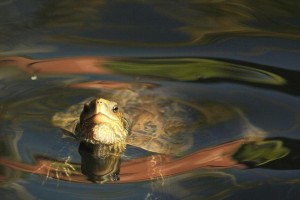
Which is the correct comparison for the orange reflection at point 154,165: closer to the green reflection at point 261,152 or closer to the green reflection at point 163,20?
the green reflection at point 261,152

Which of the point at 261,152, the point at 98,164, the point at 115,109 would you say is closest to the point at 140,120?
the point at 115,109

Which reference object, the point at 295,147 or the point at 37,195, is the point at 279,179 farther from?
the point at 37,195

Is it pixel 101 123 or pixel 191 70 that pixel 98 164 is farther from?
pixel 191 70

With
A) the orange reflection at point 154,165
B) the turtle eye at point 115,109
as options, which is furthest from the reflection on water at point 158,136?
the turtle eye at point 115,109

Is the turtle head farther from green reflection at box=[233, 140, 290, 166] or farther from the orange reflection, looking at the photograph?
green reflection at box=[233, 140, 290, 166]

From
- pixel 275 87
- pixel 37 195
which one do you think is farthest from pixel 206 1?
pixel 37 195

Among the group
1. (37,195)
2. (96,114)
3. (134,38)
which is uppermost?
(134,38)
